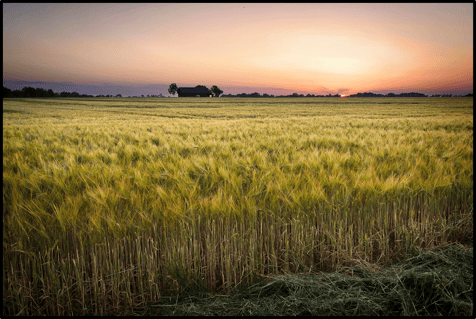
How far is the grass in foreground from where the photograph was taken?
5.58 feet

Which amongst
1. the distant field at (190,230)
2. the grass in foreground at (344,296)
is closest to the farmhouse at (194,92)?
the distant field at (190,230)

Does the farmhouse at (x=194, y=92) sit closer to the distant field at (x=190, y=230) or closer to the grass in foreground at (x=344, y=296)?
the distant field at (x=190, y=230)

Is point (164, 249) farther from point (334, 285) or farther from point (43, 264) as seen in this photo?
point (334, 285)

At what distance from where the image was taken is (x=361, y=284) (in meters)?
1.93

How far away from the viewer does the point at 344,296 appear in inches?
70.7

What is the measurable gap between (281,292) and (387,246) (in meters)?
1.11

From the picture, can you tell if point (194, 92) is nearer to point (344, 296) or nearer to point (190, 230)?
point (190, 230)

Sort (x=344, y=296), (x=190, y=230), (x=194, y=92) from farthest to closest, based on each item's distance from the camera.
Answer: (x=194, y=92), (x=190, y=230), (x=344, y=296)

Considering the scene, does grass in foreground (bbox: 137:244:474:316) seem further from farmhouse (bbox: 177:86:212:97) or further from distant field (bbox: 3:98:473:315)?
farmhouse (bbox: 177:86:212:97)

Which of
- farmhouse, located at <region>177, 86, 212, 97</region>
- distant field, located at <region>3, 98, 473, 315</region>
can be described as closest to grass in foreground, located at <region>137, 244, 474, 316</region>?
distant field, located at <region>3, 98, 473, 315</region>

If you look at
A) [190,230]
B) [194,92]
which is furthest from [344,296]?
[194,92]

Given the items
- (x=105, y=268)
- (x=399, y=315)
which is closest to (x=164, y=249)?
(x=105, y=268)

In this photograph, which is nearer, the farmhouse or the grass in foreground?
the grass in foreground

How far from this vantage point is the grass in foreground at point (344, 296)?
→ 1702mm
